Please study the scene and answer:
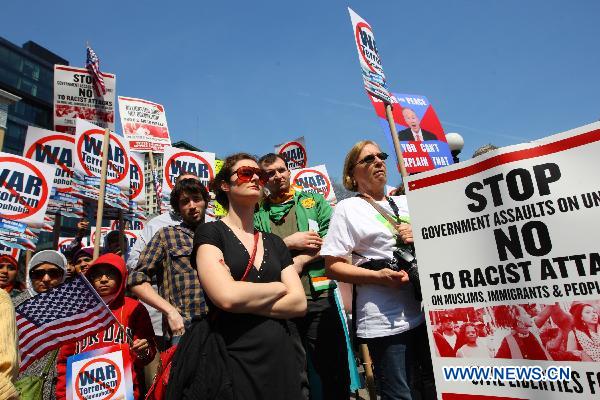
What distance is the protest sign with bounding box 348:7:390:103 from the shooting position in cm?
436

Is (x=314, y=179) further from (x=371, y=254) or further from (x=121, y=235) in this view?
(x=371, y=254)

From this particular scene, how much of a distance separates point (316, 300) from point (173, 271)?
99cm

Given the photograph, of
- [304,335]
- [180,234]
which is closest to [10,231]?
[180,234]

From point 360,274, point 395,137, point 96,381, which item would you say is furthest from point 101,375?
point 395,137

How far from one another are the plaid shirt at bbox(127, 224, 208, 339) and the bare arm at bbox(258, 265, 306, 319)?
906 mm

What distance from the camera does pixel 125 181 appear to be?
5.92m

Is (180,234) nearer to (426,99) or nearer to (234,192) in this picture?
(234,192)

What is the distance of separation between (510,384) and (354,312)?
1039mm

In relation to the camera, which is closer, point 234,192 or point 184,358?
point 184,358

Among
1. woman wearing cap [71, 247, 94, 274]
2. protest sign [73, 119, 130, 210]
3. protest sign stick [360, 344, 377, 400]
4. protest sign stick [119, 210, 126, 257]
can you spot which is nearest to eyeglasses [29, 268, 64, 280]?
woman wearing cap [71, 247, 94, 274]

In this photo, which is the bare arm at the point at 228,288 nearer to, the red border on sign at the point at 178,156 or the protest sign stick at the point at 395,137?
the protest sign stick at the point at 395,137

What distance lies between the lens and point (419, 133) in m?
6.57

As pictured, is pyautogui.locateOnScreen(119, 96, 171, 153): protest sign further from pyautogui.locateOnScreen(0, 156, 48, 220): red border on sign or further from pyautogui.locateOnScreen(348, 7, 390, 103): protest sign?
pyautogui.locateOnScreen(348, 7, 390, 103): protest sign

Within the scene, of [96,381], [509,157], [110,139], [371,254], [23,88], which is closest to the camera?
[509,157]
